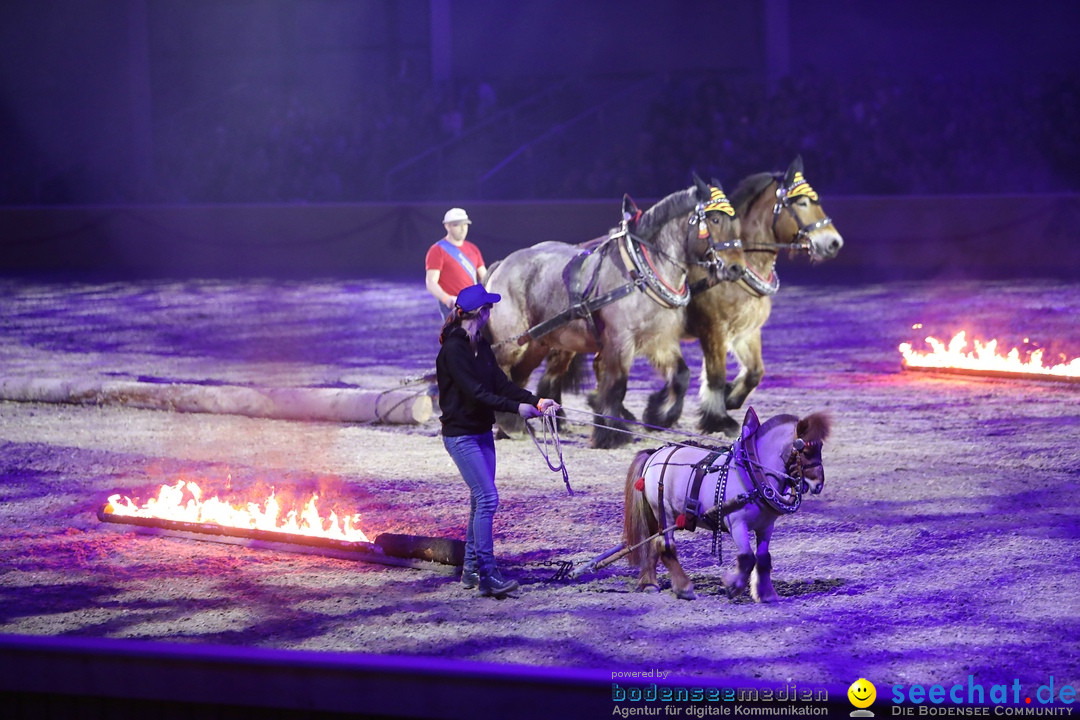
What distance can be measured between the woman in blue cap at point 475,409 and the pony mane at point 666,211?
349 centimetres

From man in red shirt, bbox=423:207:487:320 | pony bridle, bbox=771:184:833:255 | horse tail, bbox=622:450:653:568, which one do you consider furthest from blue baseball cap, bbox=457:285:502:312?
pony bridle, bbox=771:184:833:255

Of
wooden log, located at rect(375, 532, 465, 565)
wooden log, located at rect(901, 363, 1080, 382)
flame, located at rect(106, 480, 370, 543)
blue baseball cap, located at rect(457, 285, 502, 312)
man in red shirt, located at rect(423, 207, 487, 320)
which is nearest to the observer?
blue baseball cap, located at rect(457, 285, 502, 312)

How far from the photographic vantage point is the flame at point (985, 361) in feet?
37.2

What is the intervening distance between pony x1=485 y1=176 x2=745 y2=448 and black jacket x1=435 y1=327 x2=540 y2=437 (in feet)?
9.65

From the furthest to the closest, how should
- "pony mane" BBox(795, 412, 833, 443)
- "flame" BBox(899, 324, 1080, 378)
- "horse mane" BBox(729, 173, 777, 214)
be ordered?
1. "flame" BBox(899, 324, 1080, 378)
2. "horse mane" BBox(729, 173, 777, 214)
3. "pony mane" BBox(795, 412, 833, 443)

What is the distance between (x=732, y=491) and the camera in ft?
18.3

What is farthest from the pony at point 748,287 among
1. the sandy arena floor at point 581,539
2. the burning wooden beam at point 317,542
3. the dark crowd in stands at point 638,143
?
the dark crowd in stands at point 638,143

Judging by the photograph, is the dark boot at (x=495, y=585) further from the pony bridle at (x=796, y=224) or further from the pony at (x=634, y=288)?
the pony bridle at (x=796, y=224)

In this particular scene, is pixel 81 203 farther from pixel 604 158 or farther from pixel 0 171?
pixel 604 158

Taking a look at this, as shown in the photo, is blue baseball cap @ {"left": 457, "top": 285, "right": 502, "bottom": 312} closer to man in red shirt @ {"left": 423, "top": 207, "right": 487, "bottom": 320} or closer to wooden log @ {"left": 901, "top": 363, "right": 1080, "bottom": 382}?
man in red shirt @ {"left": 423, "top": 207, "right": 487, "bottom": 320}

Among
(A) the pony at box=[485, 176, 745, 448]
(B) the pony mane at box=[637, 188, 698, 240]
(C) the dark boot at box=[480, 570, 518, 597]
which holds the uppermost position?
(B) the pony mane at box=[637, 188, 698, 240]

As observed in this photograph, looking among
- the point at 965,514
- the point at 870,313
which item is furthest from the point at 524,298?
the point at 870,313

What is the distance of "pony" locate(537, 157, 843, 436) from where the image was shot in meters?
9.34

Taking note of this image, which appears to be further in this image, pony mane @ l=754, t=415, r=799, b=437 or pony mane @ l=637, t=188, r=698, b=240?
pony mane @ l=637, t=188, r=698, b=240
